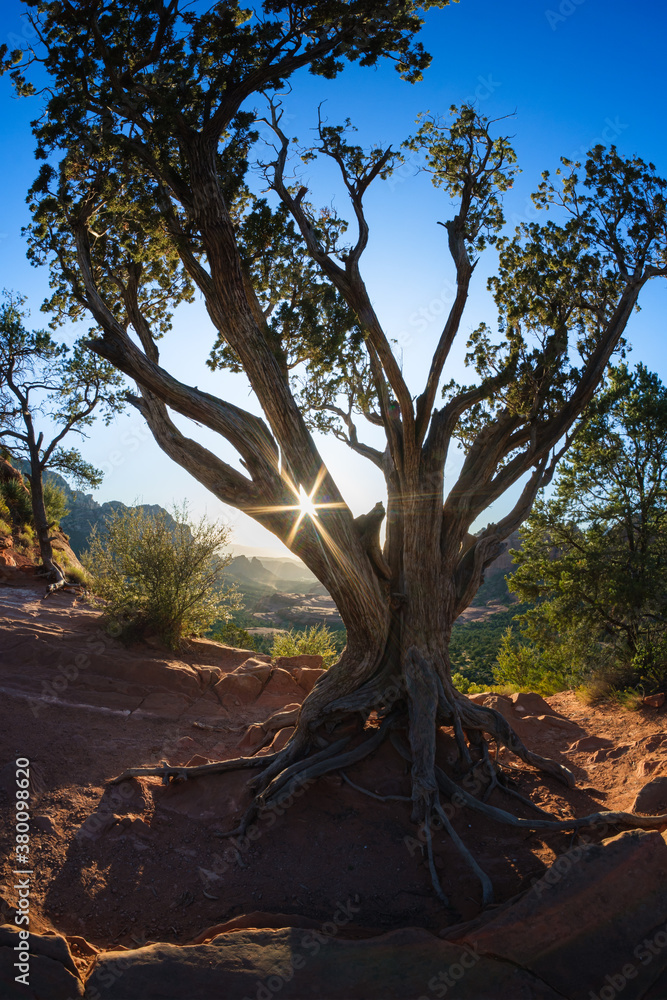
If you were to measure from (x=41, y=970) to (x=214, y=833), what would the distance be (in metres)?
2.04

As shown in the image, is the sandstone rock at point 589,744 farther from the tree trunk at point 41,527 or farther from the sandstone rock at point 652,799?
the tree trunk at point 41,527

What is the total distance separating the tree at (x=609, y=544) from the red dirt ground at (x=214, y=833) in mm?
3199

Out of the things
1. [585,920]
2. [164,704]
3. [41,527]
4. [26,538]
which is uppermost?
[41,527]

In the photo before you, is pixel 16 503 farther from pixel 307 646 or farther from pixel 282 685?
pixel 282 685

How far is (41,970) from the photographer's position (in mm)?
2570

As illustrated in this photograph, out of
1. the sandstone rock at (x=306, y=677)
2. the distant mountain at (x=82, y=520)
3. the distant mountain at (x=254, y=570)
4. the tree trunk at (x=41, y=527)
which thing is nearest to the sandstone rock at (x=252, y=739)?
the sandstone rock at (x=306, y=677)

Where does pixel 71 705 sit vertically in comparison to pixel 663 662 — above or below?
below

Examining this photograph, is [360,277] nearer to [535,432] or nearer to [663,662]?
[535,432]

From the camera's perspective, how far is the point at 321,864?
4.08 meters

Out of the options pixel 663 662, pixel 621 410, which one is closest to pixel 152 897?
pixel 663 662

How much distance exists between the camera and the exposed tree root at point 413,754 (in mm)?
4465

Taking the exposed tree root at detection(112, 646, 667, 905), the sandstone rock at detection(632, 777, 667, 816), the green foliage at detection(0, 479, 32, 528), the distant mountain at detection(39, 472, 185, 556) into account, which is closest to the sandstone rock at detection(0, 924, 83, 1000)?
the exposed tree root at detection(112, 646, 667, 905)

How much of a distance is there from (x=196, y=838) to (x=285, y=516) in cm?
289

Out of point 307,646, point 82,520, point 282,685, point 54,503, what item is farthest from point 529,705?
point 82,520
